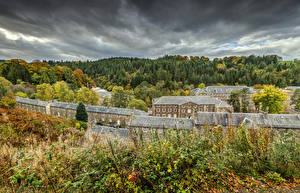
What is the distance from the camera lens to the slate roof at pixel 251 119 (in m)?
17.1

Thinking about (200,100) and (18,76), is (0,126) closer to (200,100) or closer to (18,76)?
(200,100)

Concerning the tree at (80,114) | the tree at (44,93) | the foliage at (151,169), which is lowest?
the tree at (80,114)

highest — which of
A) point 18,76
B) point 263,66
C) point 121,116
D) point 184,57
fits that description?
point 184,57

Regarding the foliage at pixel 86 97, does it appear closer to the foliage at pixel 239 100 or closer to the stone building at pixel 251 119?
the stone building at pixel 251 119

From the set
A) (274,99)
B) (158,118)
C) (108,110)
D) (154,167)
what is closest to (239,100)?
(274,99)

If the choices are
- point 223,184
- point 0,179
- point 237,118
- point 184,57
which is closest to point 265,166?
point 223,184

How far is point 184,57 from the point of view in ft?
517

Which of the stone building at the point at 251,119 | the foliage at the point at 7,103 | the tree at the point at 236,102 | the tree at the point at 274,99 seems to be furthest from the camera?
the tree at the point at 236,102

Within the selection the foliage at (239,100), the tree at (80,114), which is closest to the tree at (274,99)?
the foliage at (239,100)

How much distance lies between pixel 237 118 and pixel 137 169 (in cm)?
2034

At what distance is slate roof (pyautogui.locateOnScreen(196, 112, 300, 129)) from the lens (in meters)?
17.1

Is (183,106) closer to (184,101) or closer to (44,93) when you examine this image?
(184,101)

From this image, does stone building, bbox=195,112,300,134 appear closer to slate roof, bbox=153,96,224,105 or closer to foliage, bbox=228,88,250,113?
slate roof, bbox=153,96,224,105

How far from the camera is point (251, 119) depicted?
17.8 meters
